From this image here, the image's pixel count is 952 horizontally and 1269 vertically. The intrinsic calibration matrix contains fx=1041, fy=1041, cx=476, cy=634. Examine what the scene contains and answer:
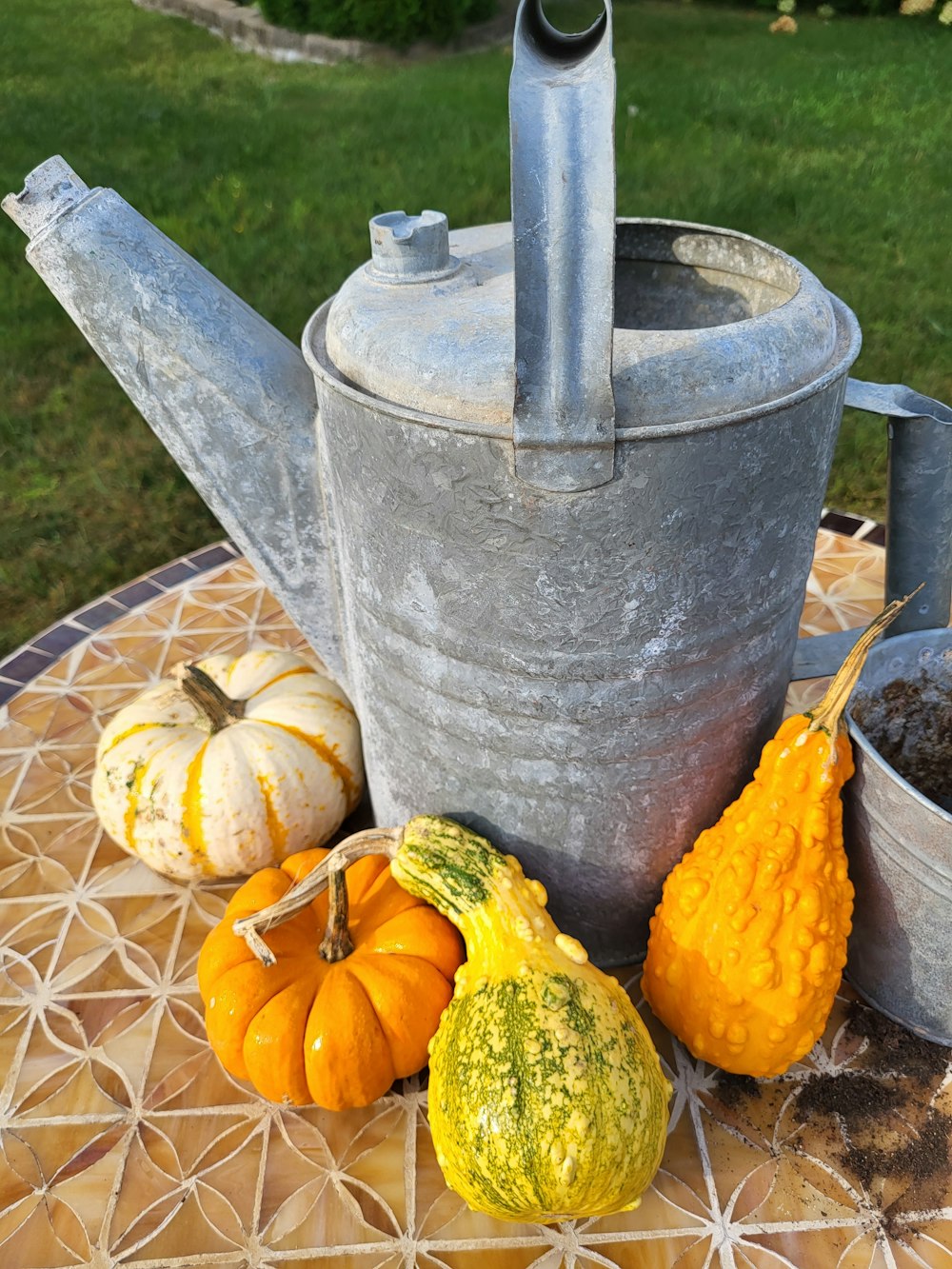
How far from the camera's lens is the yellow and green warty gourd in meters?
1.16

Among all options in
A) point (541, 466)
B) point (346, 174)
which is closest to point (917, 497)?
point (541, 466)

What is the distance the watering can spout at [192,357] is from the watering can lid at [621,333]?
149 mm

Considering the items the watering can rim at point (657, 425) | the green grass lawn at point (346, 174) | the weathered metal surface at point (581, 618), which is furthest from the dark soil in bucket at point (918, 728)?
the green grass lawn at point (346, 174)

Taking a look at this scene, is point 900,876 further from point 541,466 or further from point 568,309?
point 568,309

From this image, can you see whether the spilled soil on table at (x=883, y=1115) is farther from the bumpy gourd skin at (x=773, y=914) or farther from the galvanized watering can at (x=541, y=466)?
the galvanized watering can at (x=541, y=466)

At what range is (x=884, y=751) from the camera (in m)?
1.60

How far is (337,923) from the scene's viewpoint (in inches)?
55.0

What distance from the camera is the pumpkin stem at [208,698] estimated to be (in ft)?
5.42

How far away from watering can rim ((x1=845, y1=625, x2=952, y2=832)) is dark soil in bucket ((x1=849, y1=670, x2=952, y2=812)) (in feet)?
0.19

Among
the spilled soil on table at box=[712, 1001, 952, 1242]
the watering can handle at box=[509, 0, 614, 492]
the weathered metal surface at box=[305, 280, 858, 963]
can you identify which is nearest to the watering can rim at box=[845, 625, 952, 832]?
the weathered metal surface at box=[305, 280, 858, 963]

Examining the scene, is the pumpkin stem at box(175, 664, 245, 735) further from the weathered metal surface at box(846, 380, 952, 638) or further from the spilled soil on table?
the weathered metal surface at box(846, 380, 952, 638)

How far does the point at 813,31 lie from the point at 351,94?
3642 millimetres

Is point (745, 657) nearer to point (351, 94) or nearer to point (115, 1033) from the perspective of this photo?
point (115, 1033)

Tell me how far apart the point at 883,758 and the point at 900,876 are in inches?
6.7
